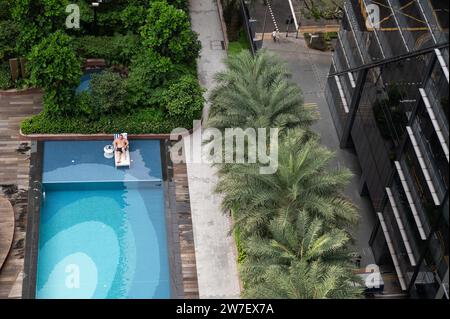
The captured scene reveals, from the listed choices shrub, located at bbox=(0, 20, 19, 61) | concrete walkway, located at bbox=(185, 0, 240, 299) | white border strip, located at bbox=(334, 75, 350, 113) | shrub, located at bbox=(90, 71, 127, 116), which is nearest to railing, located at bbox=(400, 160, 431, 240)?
white border strip, located at bbox=(334, 75, 350, 113)

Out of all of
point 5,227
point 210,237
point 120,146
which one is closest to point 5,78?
point 120,146

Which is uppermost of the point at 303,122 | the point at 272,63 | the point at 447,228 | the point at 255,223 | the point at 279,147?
the point at 272,63

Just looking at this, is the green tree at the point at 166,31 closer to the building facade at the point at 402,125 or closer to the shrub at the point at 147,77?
the shrub at the point at 147,77

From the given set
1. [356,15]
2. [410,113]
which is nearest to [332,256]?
[410,113]

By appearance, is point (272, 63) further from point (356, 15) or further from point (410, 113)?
point (410, 113)

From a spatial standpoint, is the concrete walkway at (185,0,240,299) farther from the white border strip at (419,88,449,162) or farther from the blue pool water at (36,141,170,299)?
the white border strip at (419,88,449,162)

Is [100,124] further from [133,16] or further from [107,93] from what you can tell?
[133,16]

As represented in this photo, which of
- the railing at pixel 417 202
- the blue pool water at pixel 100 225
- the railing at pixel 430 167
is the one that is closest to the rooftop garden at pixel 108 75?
the blue pool water at pixel 100 225
